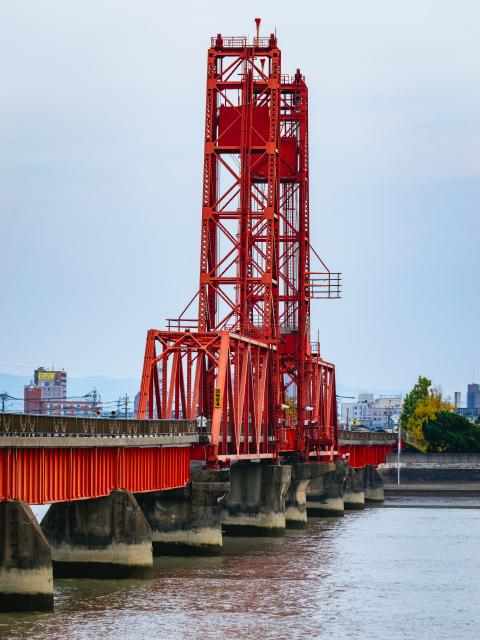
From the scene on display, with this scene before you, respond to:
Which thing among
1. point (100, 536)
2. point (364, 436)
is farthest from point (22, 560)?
point (364, 436)

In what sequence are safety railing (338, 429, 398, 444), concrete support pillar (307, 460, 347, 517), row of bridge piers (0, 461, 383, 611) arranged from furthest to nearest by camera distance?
safety railing (338, 429, 398, 444) < concrete support pillar (307, 460, 347, 517) < row of bridge piers (0, 461, 383, 611)

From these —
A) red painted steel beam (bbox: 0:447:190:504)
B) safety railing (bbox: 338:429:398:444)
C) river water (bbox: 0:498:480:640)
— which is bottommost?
river water (bbox: 0:498:480:640)

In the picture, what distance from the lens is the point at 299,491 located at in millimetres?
127312

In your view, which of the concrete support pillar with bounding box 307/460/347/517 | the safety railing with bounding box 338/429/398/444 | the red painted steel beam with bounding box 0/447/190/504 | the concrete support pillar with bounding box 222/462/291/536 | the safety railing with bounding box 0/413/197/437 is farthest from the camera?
the safety railing with bounding box 338/429/398/444

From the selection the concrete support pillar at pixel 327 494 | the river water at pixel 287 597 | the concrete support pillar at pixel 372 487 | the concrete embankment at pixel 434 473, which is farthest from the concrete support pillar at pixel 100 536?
the concrete embankment at pixel 434 473

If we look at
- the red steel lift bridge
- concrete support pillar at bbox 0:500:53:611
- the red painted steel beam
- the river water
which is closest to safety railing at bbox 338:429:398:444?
the red steel lift bridge

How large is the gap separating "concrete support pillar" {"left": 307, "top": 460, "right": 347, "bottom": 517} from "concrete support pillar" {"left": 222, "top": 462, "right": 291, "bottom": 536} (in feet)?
97.1

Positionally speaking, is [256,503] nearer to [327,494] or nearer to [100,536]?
[327,494]

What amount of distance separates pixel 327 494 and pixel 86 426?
2901 inches

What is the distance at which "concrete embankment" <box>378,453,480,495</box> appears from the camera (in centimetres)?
17600

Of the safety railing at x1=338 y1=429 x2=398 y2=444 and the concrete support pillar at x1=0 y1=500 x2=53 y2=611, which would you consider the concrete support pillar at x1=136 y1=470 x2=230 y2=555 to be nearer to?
the concrete support pillar at x1=0 y1=500 x2=53 y2=611

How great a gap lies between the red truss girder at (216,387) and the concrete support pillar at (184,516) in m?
3.40

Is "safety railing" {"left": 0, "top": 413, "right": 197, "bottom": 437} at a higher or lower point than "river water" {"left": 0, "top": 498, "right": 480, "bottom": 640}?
higher

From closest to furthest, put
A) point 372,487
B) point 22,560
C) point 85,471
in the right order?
point 22,560 < point 85,471 < point 372,487
